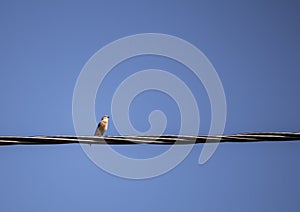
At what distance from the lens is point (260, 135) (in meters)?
5.06

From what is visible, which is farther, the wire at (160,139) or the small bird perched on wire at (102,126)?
the small bird perched on wire at (102,126)

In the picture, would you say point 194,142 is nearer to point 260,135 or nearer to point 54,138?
point 260,135

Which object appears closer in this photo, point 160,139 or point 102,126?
point 160,139

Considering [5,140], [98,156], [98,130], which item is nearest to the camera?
[5,140]

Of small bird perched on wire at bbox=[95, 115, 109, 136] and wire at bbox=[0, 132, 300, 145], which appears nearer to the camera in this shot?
wire at bbox=[0, 132, 300, 145]

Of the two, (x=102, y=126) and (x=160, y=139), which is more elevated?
(x=102, y=126)

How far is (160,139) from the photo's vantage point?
515 cm

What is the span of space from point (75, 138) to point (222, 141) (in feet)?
4.73

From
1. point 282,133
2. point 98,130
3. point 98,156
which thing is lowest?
point 282,133

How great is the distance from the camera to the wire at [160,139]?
499 cm

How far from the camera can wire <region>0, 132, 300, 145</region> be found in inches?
197

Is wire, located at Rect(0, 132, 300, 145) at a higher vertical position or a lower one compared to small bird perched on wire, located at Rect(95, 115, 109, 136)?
lower

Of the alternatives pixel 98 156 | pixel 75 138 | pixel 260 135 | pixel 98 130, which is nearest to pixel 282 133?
pixel 260 135

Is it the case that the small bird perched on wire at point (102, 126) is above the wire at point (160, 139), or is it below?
above
